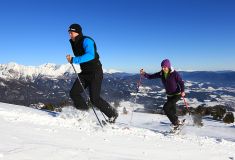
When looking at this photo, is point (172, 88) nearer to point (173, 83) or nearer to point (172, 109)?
point (173, 83)

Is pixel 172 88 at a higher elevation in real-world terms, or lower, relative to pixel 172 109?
higher

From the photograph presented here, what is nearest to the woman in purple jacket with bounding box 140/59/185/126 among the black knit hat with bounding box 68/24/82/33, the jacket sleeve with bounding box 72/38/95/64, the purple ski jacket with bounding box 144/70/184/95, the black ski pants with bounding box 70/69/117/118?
the purple ski jacket with bounding box 144/70/184/95

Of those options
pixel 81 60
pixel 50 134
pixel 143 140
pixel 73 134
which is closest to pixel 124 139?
pixel 143 140

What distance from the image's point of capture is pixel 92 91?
32.6 ft

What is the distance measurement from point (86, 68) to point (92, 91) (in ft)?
2.26

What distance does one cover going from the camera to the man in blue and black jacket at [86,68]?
951 centimetres

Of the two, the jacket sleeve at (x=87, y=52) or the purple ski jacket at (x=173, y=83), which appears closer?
the jacket sleeve at (x=87, y=52)

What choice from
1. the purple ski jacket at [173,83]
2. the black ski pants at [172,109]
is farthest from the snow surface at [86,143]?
the purple ski jacket at [173,83]

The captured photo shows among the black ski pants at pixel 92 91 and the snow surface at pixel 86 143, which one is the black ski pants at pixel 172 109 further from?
the black ski pants at pixel 92 91

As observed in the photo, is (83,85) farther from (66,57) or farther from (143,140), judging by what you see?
(143,140)

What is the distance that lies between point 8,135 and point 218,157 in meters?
4.31

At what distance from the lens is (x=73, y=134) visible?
8016 millimetres

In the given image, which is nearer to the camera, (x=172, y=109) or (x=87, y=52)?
(x=87, y=52)

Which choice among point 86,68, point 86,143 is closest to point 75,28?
point 86,68
